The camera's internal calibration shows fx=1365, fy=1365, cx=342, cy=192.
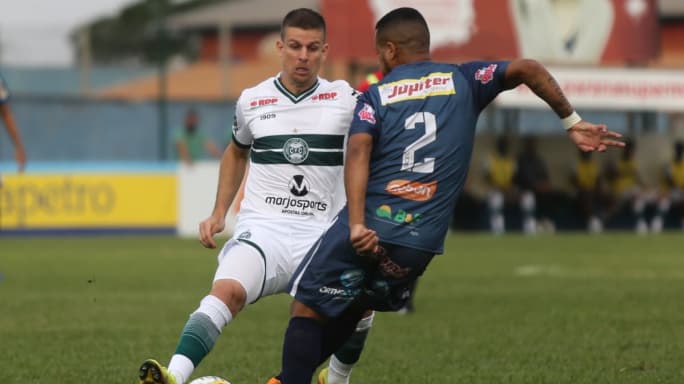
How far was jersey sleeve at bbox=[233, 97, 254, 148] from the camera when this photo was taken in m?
6.61

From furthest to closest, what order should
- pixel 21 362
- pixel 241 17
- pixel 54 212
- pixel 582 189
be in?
pixel 241 17, pixel 582 189, pixel 54 212, pixel 21 362

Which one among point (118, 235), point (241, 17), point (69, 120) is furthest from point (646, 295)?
point (241, 17)

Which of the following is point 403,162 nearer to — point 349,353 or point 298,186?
point 298,186

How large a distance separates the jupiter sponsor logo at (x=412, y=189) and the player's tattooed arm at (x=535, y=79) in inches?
22.5

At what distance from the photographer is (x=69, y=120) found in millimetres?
31984

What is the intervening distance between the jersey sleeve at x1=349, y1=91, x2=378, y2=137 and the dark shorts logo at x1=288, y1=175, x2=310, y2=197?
0.66 metres

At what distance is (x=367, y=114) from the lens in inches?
230

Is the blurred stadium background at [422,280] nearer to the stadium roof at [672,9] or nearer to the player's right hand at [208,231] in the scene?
the player's right hand at [208,231]

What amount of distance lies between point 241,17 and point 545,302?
162ft

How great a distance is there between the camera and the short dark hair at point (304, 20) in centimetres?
646

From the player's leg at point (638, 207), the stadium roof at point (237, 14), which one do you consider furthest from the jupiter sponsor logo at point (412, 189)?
the stadium roof at point (237, 14)

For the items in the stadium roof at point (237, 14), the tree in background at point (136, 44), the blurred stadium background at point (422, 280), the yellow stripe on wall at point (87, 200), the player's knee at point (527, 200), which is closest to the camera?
the blurred stadium background at point (422, 280)

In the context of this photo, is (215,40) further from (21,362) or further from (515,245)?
(21,362)

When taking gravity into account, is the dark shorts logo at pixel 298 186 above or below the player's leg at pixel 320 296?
above
